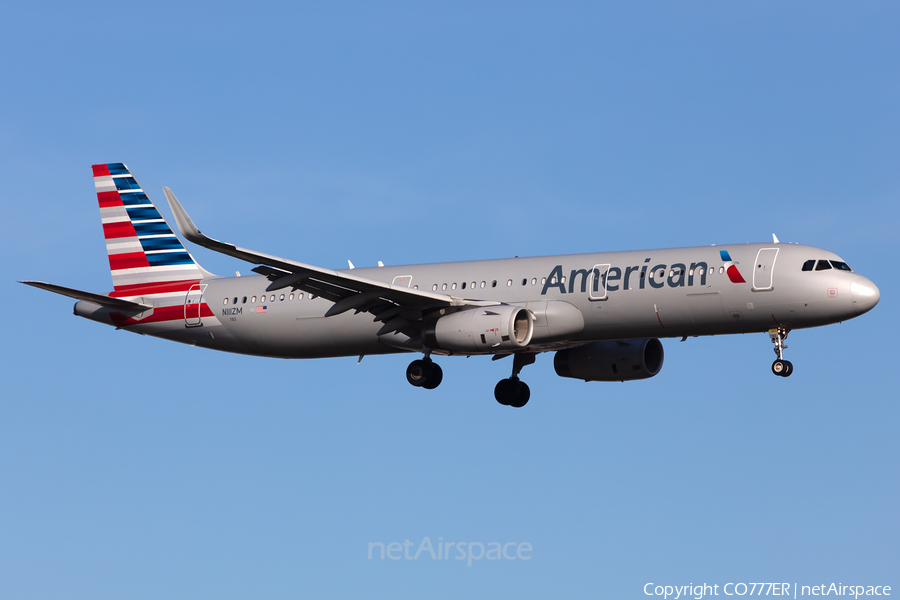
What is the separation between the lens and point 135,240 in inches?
1780

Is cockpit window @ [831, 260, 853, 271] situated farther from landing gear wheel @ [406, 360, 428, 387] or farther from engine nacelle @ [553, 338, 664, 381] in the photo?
landing gear wheel @ [406, 360, 428, 387]

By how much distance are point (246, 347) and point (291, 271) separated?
8.84 meters

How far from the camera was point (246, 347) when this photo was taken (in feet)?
139

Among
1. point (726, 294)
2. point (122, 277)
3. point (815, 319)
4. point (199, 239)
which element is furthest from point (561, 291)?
point (122, 277)

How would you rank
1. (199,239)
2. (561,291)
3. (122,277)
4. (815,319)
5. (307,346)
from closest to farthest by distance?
(199,239) < (815,319) < (561,291) < (307,346) < (122,277)

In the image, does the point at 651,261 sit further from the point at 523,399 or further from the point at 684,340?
the point at 523,399

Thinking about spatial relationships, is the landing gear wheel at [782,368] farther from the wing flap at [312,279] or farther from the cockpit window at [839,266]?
the wing flap at [312,279]

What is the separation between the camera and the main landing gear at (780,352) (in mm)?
34625

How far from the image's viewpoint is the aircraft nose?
111 ft

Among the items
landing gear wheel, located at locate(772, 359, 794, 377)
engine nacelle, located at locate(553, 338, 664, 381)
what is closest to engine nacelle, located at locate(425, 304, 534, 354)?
engine nacelle, located at locate(553, 338, 664, 381)

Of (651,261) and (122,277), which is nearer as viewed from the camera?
(651,261)

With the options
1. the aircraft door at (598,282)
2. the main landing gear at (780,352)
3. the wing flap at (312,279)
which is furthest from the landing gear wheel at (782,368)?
the wing flap at (312,279)

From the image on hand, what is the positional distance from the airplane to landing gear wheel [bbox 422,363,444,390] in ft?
0.16

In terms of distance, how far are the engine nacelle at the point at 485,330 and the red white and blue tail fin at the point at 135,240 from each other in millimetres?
12567
